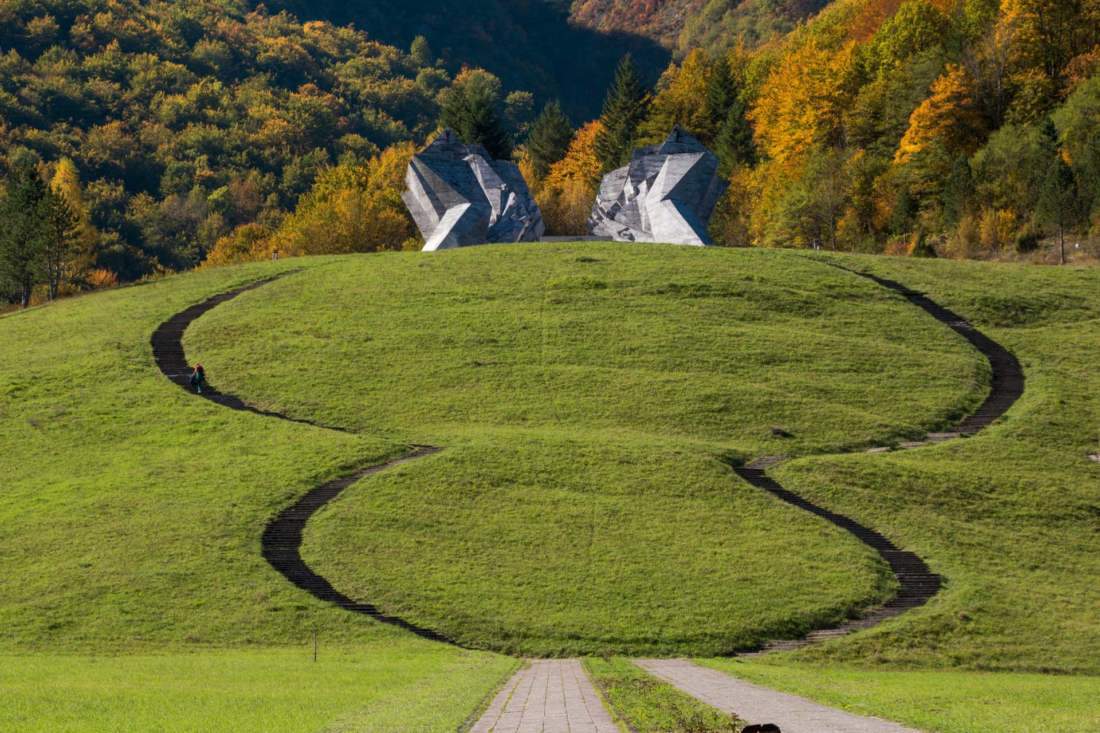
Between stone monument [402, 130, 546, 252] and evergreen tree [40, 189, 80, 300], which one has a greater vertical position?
stone monument [402, 130, 546, 252]

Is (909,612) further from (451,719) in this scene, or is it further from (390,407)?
(390,407)

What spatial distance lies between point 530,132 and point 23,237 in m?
68.1

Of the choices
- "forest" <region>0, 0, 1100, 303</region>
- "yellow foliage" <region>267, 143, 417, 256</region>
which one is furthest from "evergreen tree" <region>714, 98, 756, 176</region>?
"yellow foliage" <region>267, 143, 417, 256</region>

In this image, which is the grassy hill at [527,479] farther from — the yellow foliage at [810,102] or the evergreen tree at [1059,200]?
the yellow foliage at [810,102]

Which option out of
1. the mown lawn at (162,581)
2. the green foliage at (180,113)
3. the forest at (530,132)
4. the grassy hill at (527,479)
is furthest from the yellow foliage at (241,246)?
the mown lawn at (162,581)

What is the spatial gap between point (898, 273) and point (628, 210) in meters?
19.0

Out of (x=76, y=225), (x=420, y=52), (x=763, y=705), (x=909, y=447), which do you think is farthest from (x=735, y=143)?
(x=763, y=705)

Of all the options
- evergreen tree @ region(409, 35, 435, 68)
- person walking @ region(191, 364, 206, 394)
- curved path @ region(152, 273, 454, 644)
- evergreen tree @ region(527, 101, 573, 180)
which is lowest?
curved path @ region(152, 273, 454, 644)

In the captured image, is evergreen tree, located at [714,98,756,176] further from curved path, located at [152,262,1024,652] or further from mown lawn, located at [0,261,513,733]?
mown lawn, located at [0,261,513,733]

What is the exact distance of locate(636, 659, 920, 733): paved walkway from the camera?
19719 millimetres

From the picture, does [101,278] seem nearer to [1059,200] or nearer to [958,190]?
[958,190]

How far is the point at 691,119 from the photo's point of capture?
121 meters

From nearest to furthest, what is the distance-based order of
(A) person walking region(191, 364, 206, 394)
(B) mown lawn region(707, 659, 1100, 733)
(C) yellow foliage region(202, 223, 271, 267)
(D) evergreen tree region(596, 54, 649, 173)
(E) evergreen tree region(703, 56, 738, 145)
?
(B) mown lawn region(707, 659, 1100, 733) → (A) person walking region(191, 364, 206, 394) → (D) evergreen tree region(596, 54, 649, 173) → (C) yellow foliage region(202, 223, 271, 267) → (E) evergreen tree region(703, 56, 738, 145)

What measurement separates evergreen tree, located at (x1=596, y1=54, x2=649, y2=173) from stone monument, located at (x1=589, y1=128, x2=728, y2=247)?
32778mm
